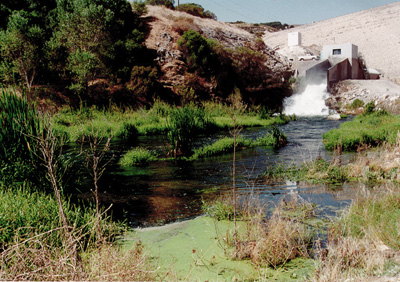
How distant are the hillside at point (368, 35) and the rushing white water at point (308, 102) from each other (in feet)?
61.1

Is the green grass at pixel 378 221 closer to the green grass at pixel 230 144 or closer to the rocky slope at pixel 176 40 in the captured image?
the green grass at pixel 230 144

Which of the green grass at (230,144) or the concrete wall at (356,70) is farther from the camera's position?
the concrete wall at (356,70)

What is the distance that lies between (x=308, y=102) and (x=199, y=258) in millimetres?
38754

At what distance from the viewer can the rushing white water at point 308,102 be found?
3881cm

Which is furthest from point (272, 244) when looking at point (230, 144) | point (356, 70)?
point (356, 70)

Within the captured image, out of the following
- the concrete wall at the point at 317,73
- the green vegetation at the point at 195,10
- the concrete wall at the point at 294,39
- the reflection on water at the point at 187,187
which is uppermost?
the green vegetation at the point at 195,10

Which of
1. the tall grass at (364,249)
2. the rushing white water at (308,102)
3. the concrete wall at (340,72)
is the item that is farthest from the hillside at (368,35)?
the tall grass at (364,249)

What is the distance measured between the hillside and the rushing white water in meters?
18.6

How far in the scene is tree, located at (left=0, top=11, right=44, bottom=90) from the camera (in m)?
23.6

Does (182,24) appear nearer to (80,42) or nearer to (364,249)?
(80,42)

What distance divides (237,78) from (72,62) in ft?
56.0

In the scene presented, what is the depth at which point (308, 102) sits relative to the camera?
40.8 meters

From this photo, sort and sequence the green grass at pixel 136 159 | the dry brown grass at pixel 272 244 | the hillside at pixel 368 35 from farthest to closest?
the hillside at pixel 368 35
the green grass at pixel 136 159
the dry brown grass at pixel 272 244

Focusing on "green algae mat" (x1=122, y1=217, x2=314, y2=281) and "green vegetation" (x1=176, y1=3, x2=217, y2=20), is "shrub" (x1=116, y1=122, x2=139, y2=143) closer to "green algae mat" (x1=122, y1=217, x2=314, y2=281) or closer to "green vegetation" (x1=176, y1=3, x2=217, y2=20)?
"green algae mat" (x1=122, y1=217, x2=314, y2=281)
